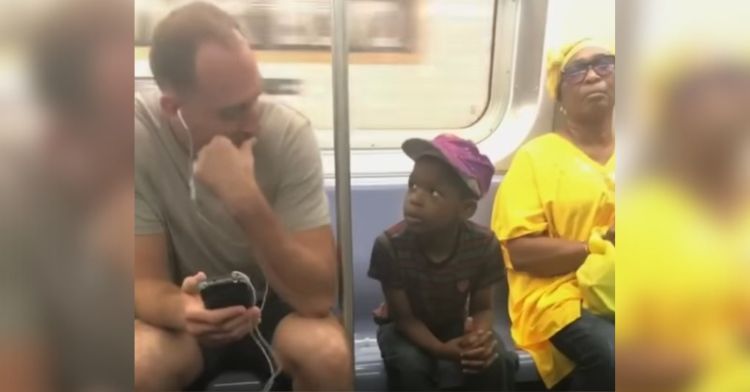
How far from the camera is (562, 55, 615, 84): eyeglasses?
162cm

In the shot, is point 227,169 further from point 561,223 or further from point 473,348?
point 561,223

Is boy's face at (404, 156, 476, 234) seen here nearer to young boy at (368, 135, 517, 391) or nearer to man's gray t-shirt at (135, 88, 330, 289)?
young boy at (368, 135, 517, 391)

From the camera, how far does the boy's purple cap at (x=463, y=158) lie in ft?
5.36

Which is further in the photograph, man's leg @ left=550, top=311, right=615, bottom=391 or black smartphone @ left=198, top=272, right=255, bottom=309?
man's leg @ left=550, top=311, right=615, bottom=391

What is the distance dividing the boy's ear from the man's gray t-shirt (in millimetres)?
472

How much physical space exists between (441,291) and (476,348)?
127 mm

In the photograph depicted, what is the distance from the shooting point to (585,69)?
1.71 meters

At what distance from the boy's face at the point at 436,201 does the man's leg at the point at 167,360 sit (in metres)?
0.59

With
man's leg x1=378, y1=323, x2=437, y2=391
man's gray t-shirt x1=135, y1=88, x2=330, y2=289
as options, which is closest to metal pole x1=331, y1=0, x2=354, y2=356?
man's gray t-shirt x1=135, y1=88, x2=330, y2=289

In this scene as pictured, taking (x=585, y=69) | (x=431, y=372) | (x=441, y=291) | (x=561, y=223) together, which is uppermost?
(x=585, y=69)

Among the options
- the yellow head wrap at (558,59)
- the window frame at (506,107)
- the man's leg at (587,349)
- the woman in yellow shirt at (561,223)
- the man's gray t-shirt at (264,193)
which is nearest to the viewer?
the man's gray t-shirt at (264,193)

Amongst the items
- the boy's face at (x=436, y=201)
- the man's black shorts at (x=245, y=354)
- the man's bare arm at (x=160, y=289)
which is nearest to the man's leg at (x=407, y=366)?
the boy's face at (x=436, y=201)

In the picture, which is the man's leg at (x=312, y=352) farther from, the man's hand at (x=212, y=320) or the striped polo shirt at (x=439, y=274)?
the striped polo shirt at (x=439, y=274)

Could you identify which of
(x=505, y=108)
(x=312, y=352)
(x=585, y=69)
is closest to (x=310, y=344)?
(x=312, y=352)
